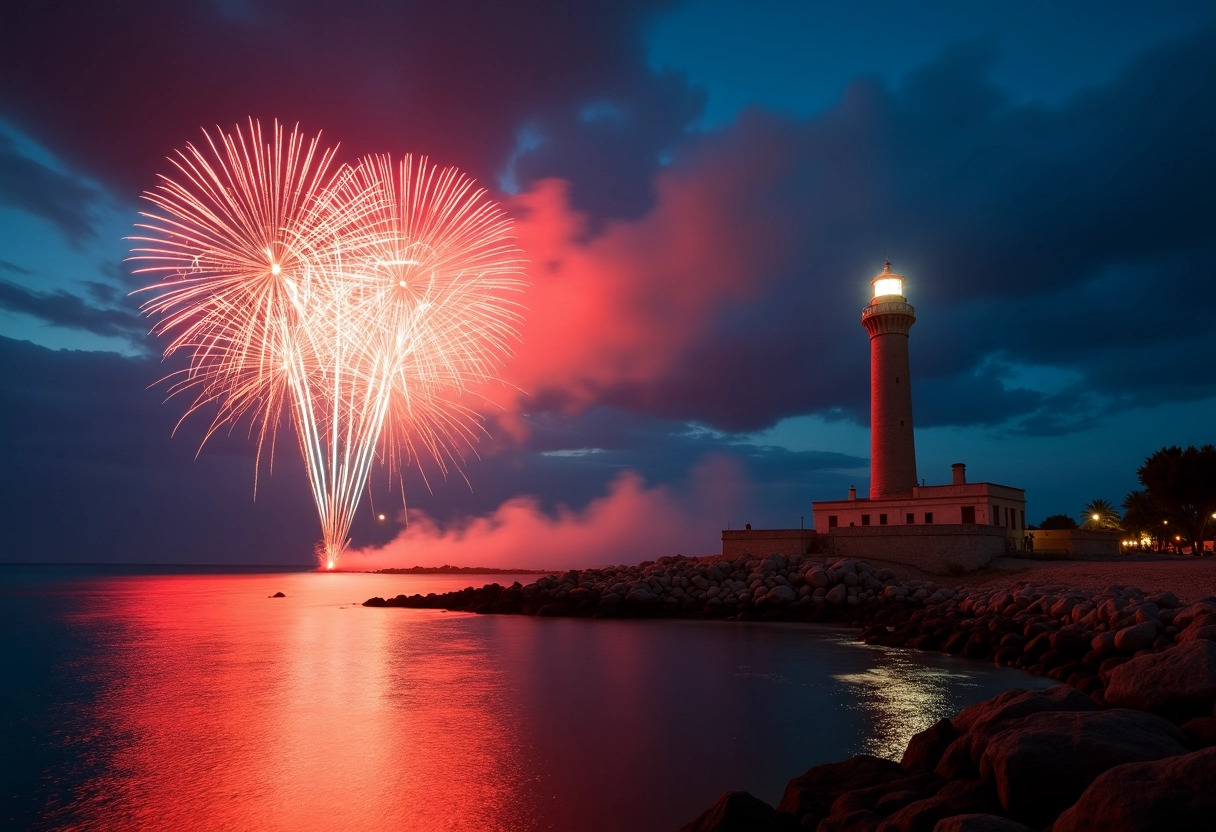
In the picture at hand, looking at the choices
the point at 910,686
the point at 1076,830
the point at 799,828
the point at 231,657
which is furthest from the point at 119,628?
the point at 1076,830

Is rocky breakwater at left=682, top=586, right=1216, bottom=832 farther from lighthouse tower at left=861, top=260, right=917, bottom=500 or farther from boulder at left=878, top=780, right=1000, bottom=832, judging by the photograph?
lighthouse tower at left=861, top=260, right=917, bottom=500

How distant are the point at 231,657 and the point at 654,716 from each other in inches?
645

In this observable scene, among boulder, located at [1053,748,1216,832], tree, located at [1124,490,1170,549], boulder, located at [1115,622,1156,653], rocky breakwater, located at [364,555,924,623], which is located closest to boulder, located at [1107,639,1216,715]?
boulder, located at [1053,748,1216,832]

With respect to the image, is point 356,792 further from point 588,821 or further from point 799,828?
point 799,828

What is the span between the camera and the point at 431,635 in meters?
30.5

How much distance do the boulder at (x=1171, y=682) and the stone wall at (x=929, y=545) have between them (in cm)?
2996

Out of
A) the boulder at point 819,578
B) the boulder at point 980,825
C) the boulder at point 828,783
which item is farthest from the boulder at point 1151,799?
the boulder at point 819,578

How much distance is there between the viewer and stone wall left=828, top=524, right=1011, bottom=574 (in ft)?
128

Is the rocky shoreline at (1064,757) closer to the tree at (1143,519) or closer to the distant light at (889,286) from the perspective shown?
the distant light at (889,286)

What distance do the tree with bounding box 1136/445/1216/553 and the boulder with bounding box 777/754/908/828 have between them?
164 feet

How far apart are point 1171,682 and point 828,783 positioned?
4.65 metres

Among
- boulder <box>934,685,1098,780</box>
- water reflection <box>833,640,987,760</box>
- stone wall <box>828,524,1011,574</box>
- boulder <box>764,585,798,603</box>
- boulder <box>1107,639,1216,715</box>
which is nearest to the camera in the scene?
boulder <box>934,685,1098,780</box>

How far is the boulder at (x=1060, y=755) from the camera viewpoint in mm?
7094

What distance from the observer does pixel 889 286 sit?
4678cm
